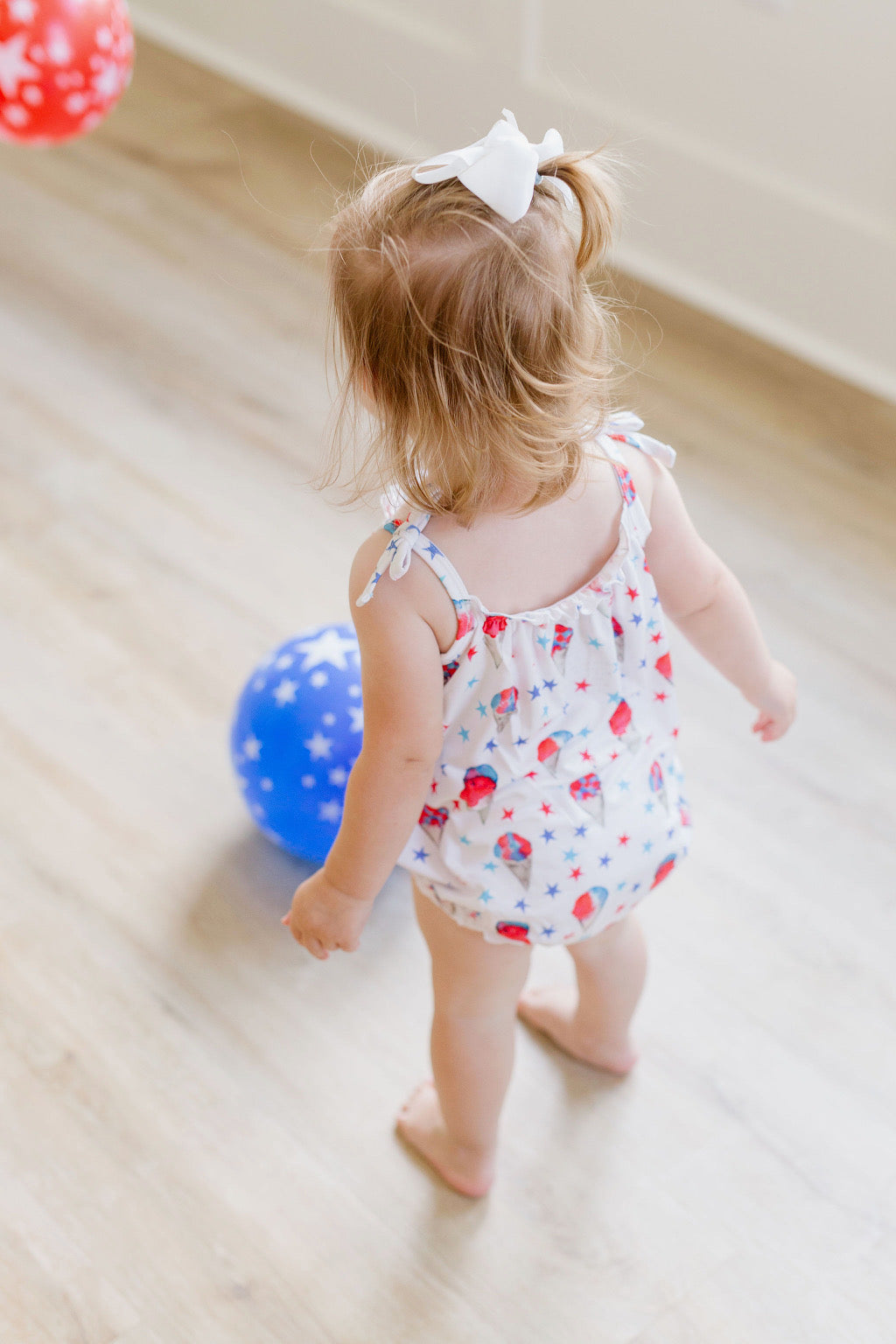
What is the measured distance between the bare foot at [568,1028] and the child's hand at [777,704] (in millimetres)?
314

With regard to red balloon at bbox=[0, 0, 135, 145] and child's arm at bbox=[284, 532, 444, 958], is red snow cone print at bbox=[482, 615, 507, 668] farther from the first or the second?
red balloon at bbox=[0, 0, 135, 145]

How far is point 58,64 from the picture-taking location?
128 cm

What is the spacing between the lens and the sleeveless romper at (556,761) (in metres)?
0.83

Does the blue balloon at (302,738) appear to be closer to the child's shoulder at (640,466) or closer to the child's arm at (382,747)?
the child's arm at (382,747)

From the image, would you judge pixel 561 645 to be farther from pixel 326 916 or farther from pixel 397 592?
pixel 326 916

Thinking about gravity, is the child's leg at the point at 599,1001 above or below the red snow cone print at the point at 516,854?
below

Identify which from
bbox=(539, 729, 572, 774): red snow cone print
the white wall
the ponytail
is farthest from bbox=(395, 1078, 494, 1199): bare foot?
the white wall

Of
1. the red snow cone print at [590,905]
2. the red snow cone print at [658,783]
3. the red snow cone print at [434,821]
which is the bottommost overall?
the red snow cone print at [590,905]

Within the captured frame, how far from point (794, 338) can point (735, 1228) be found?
4.66 ft

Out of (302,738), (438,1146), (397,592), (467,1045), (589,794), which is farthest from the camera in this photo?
(302,738)

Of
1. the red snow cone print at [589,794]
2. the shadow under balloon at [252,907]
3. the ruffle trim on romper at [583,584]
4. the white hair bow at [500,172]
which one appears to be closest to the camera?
the white hair bow at [500,172]

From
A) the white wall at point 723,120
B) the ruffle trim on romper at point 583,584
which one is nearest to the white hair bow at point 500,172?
the ruffle trim on romper at point 583,584

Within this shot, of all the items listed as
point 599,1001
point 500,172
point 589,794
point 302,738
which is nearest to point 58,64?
point 302,738

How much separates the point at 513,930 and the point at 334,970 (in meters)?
0.42
